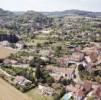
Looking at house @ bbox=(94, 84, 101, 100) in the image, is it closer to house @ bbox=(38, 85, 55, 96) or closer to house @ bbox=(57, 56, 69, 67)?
house @ bbox=(38, 85, 55, 96)

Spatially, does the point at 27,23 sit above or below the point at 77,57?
below

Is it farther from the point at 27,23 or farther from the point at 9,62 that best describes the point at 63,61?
the point at 27,23

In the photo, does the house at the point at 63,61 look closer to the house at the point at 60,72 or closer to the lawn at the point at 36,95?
the house at the point at 60,72

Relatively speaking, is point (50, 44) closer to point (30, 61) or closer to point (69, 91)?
point (30, 61)

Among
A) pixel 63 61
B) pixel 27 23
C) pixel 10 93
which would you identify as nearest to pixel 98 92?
pixel 10 93

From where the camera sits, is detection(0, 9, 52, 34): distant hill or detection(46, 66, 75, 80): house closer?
detection(46, 66, 75, 80): house

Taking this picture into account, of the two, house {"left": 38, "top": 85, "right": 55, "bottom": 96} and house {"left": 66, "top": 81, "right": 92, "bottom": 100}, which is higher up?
house {"left": 66, "top": 81, "right": 92, "bottom": 100}

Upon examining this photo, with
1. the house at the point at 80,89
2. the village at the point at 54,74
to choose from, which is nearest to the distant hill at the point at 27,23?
the village at the point at 54,74

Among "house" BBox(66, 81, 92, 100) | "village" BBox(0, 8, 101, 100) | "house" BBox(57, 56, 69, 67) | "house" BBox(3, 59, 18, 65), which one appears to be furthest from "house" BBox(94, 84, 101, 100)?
"house" BBox(3, 59, 18, 65)

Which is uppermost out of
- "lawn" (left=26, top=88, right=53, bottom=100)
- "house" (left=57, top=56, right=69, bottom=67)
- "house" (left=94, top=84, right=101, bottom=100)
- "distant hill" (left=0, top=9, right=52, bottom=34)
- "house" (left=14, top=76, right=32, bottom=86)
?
"house" (left=94, top=84, right=101, bottom=100)
